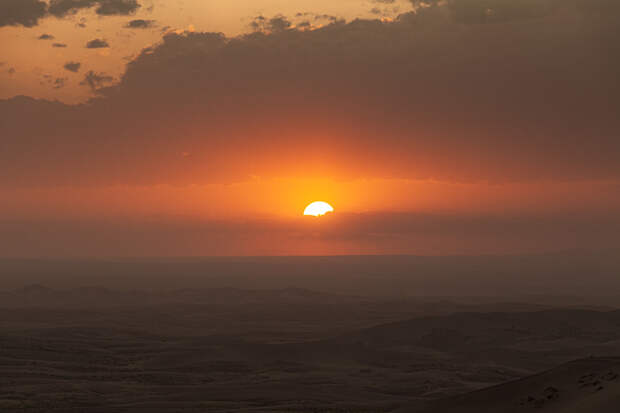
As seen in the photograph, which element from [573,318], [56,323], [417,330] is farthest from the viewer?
[56,323]

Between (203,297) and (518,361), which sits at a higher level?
(203,297)

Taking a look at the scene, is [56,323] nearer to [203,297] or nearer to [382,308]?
[382,308]

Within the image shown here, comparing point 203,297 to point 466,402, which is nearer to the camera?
point 466,402

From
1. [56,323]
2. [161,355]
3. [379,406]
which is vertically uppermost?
[56,323]

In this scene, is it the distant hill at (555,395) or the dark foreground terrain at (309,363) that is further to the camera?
the dark foreground terrain at (309,363)

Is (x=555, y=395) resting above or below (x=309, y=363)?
below

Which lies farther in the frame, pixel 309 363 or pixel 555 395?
pixel 309 363

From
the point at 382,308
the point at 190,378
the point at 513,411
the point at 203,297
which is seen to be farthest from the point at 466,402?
the point at 203,297

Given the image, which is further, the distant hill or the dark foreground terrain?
the dark foreground terrain
